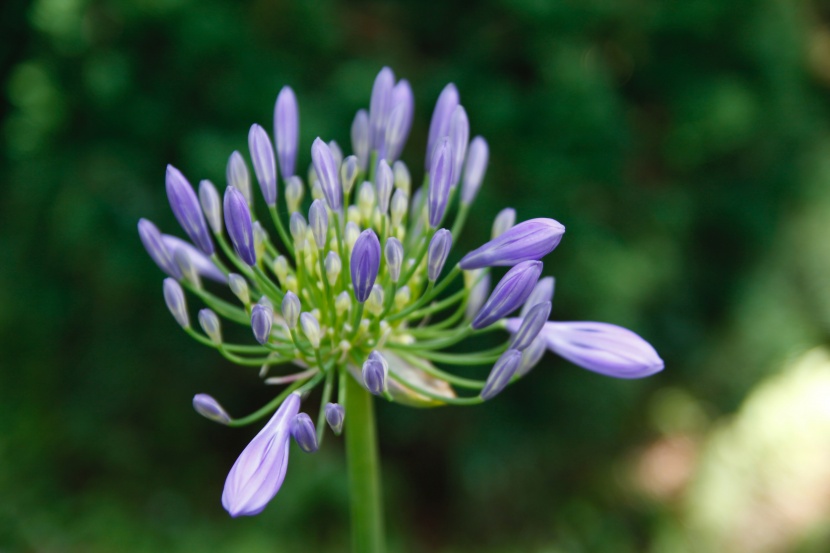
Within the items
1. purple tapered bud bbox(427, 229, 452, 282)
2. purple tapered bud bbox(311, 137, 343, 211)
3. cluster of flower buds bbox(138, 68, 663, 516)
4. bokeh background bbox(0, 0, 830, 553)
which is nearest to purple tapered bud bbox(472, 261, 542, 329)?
cluster of flower buds bbox(138, 68, 663, 516)

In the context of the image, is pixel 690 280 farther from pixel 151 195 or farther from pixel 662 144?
pixel 151 195

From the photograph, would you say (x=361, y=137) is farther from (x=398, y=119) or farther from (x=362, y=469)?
(x=362, y=469)

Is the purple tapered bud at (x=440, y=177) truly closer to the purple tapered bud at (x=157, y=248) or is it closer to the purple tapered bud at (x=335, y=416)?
the purple tapered bud at (x=335, y=416)

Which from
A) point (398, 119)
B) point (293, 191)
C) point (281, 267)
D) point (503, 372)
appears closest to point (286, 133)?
point (293, 191)

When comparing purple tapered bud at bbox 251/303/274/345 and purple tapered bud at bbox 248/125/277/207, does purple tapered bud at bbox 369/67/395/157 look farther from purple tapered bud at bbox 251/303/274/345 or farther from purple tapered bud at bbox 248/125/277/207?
purple tapered bud at bbox 251/303/274/345

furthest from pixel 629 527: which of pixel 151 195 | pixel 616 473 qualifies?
pixel 151 195

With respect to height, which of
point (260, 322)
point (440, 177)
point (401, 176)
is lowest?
point (260, 322)
